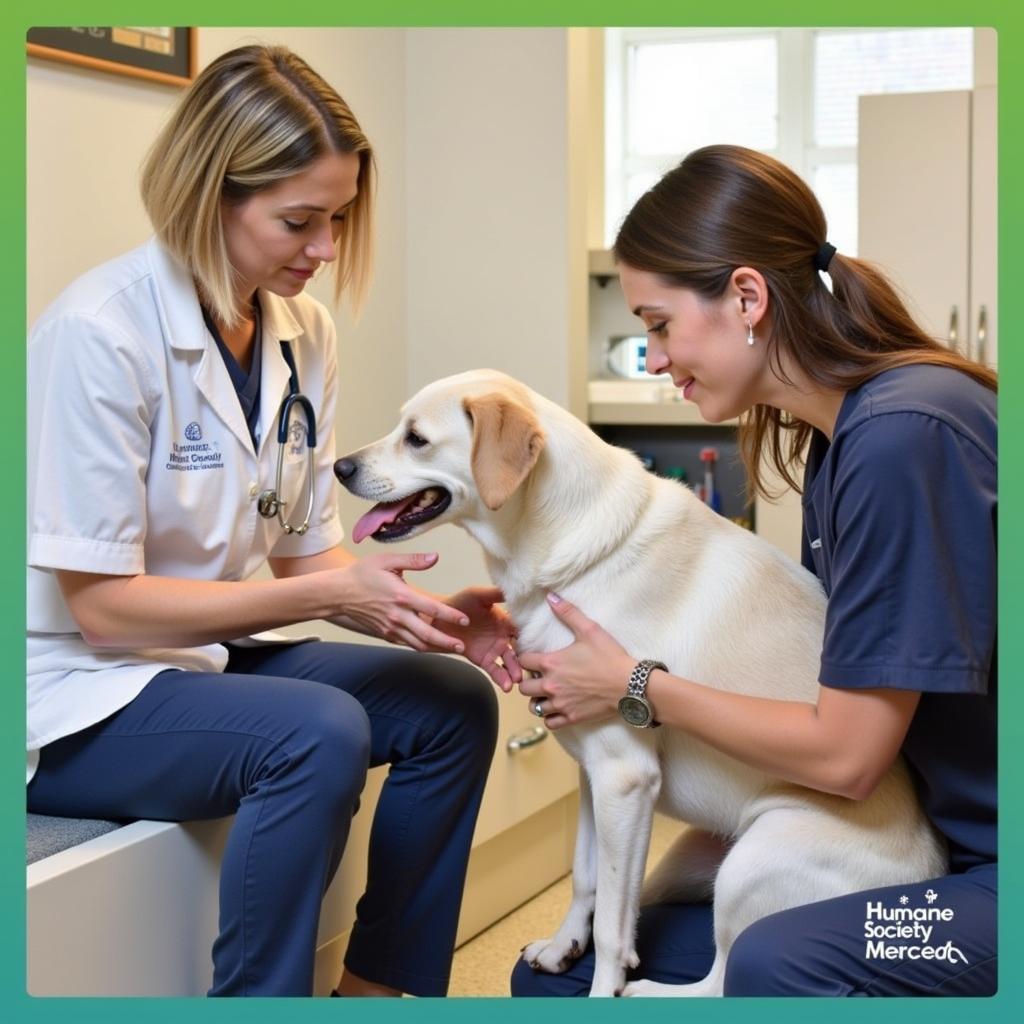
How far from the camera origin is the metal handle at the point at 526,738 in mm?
2447

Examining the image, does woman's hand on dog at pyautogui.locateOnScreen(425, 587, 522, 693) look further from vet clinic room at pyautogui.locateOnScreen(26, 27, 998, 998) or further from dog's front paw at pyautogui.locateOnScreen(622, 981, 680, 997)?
dog's front paw at pyautogui.locateOnScreen(622, 981, 680, 997)

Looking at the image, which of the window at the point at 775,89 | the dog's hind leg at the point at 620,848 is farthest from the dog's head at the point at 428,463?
the window at the point at 775,89

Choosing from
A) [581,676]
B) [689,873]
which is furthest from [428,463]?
[689,873]

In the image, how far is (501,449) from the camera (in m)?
1.40

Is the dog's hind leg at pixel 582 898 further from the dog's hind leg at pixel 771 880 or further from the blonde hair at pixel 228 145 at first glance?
the blonde hair at pixel 228 145

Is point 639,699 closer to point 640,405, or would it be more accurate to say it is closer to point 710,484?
point 640,405

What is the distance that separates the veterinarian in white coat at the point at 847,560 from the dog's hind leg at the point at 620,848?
0.18 feet

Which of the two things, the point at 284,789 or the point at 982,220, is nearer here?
the point at 284,789

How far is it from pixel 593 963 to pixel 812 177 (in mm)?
3403

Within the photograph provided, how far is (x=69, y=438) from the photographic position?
4.55 feet

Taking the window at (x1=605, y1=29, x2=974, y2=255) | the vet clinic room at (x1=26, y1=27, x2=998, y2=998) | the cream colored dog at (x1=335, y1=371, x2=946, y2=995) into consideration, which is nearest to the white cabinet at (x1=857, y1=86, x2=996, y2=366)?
the window at (x1=605, y1=29, x2=974, y2=255)

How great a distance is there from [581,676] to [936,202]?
207 cm

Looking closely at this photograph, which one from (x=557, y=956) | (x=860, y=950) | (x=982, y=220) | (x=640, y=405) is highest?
(x=982, y=220)

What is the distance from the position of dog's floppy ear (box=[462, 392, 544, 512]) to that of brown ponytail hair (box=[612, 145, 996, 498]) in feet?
0.72
